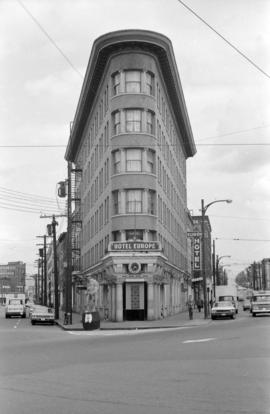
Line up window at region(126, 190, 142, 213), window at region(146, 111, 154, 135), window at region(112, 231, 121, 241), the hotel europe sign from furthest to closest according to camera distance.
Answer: window at region(146, 111, 154, 135) → window at region(112, 231, 121, 241) → window at region(126, 190, 142, 213) → the hotel europe sign

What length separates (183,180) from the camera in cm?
7788

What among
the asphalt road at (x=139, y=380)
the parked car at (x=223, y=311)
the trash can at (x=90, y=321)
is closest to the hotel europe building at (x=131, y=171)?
the trash can at (x=90, y=321)

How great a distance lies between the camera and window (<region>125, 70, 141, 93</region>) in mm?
45844

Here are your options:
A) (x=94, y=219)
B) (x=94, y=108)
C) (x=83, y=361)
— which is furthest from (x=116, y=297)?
(x=83, y=361)

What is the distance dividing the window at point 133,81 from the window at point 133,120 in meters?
1.57

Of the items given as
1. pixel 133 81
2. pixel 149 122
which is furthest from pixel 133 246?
pixel 133 81

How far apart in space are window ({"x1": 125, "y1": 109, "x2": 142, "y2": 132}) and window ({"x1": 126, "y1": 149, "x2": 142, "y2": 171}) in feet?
5.52

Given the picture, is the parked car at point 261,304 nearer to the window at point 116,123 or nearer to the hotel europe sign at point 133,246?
the hotel europe sign at point 133,246

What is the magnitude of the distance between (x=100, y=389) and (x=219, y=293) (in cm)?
4918

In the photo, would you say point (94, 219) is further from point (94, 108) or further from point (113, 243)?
point (113, 243)

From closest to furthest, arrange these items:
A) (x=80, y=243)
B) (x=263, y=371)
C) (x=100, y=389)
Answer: (x=100, y=389)
(x=263, y=371)
(x=80, y=243)

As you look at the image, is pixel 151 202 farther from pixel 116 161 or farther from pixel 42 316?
pixel 42 316

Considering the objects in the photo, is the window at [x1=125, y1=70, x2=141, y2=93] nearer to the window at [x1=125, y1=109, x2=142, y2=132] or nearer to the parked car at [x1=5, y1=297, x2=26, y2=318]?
the window at [x1=125, y1=109, x2=142, y2=132]

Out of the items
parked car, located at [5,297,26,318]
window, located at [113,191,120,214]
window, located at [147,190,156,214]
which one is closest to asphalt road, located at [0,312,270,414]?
window, located at [113,191,120,214]
